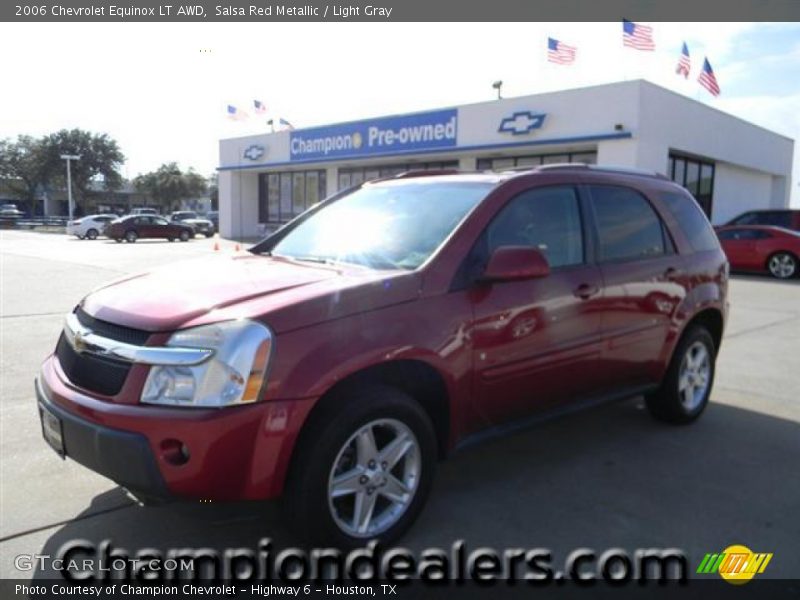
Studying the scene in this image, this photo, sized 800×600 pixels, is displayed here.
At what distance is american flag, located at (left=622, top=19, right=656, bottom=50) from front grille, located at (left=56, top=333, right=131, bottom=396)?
67.6ft

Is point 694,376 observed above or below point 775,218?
below

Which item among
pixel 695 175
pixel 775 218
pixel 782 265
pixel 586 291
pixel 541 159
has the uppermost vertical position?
pixel 541 159

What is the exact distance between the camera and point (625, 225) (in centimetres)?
452

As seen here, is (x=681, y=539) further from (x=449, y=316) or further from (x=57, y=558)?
(x=57, y=558)

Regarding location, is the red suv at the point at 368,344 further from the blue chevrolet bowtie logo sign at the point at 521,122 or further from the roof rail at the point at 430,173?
the blue chevrolet bowtie logo sign at the point at 521,122

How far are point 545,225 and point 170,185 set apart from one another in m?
81.2

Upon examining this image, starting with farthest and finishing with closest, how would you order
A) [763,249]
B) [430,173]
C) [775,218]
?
[775,218] < [763,249] < [430,173]

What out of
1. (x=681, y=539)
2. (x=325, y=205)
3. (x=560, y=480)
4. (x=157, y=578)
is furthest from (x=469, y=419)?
(x=325, y=205)

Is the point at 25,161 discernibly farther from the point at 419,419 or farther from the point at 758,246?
the point at 419,419

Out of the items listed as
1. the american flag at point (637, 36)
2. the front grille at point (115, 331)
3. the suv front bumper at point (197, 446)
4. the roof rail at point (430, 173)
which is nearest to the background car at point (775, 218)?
the american flag at point (637, 36)

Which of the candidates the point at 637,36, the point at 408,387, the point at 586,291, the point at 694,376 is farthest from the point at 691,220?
the point at 637,36

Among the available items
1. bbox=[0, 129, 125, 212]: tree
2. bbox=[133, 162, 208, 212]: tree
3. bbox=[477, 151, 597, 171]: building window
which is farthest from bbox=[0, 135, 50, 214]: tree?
bbox=[477, 151, 597, 171]: building window

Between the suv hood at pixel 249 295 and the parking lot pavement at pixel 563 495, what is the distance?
33.7 inches

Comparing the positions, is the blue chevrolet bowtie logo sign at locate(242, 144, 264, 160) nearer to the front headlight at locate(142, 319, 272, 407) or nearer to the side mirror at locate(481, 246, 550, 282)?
the side mirror at locate(481, 246, 550, 282)
